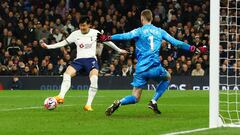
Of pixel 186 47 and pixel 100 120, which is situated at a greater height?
pixel 186 47

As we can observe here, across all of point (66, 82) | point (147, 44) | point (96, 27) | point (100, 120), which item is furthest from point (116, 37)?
point (96, 27)

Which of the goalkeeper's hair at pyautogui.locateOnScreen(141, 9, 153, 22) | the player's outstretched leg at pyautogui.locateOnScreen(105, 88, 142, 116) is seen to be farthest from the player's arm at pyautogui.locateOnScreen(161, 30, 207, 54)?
the player's outstretched leg at pyautogui.locateOnScreen(105, 88, 142, 116)

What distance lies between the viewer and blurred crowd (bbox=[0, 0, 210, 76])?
31922mm

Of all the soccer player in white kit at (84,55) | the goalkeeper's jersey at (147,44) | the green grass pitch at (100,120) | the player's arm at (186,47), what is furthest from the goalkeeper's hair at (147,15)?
the soccer player in white kit at (84,55)

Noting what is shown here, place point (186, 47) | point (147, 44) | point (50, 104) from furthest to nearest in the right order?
point (50, 104) < point (147, 44) < point (186, 47)

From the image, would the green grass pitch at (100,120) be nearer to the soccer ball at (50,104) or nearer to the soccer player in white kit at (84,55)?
the soccer ball at (50,104)

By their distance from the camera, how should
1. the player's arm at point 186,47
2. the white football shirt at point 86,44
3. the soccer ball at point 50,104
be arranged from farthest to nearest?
the white football shirt at point 86,44, the soccer ball at point 50,104, the player's arm at point 186,47

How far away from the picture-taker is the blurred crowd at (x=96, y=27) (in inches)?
1257

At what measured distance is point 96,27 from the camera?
114 ft

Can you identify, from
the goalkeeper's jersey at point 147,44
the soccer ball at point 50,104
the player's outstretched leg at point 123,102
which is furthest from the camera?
the soccer ball at point 50,104

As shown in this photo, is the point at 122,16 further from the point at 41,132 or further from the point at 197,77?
the point at 41,132

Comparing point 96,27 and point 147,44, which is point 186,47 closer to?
point 147,44

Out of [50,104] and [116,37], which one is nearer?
[116,37]

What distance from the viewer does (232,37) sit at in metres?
22.7
